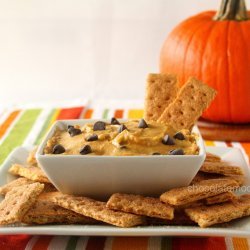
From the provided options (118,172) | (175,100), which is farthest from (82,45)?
(118,172)

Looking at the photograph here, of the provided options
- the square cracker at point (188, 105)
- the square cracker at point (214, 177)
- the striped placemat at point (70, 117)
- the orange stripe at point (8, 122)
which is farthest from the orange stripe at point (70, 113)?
the square cracker at point (214, 177)

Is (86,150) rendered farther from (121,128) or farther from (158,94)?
(158,94)

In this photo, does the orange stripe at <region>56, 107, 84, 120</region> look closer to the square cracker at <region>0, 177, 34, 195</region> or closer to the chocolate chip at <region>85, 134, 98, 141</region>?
the square cracker at <region>0, 177, 34, 195</region>

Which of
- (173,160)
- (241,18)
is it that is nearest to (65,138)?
(173,160)

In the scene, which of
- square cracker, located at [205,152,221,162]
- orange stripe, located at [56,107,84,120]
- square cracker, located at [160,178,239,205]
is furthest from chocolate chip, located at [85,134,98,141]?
orange stripe, located at [56,107,84,120]

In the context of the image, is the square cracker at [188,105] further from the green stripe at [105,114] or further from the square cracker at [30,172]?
the green stripe at [105,114]
